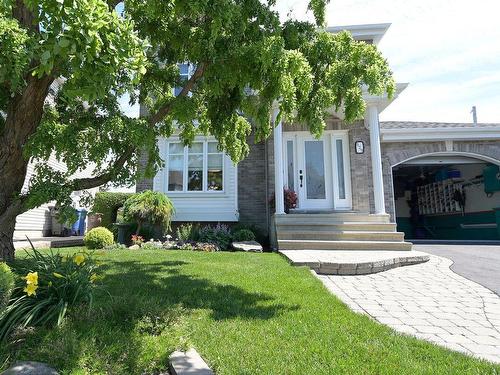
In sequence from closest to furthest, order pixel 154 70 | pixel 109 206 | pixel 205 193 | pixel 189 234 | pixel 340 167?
pixel 154 70 → pixel 189 234 → pixel 340 167 → pixel 205 193 → pixel 109 206

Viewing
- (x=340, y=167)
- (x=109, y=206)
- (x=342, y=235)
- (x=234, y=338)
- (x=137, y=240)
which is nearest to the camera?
(x=234, y=338)

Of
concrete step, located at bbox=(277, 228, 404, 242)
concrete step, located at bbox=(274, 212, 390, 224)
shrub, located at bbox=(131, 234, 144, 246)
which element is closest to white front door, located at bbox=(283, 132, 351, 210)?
concrete step, located at bbox=(274, 212, 390, 224)

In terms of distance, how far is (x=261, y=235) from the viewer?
1092 centimetres

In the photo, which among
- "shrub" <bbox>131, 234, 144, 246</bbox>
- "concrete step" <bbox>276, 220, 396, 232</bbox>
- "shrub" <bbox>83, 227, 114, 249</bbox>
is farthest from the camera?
"shrub" <bbox>131, 234, 144, 246</bbox>

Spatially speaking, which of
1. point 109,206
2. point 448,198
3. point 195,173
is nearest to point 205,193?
point 195,173

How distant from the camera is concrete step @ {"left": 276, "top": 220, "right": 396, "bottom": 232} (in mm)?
9125

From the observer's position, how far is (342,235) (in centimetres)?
880

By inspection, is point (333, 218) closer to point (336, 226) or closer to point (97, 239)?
point (336, 226)

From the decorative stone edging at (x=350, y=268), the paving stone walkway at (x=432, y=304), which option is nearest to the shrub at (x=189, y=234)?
the decorative stone edging at (x=350, y=268)

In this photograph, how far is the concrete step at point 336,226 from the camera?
912cm

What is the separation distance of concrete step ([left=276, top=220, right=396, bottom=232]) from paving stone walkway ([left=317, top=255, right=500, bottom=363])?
243 cm

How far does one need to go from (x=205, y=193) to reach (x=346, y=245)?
5280 mm

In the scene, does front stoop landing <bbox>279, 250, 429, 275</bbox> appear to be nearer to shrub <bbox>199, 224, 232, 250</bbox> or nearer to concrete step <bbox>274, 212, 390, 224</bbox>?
concrete step <bbox>274, 212, 390, 224</bbox>

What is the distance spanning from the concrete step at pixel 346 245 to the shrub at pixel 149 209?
3.76 m
